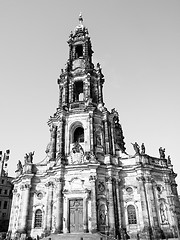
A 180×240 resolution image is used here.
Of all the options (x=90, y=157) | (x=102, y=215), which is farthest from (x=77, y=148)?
(x=102, y=215)

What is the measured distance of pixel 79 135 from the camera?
30.1 metres

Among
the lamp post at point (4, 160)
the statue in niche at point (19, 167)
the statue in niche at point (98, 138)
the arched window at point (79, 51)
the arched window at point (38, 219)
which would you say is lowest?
the arched window at point (38, 219)

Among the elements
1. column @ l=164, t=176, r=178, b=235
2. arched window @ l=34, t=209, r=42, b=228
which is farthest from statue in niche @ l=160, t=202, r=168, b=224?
arched window @ l=34, t=209, r=42, b=228

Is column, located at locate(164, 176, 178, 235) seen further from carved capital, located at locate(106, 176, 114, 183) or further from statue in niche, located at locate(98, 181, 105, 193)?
statue in niche, located at locate(98, 181, 105, 193)

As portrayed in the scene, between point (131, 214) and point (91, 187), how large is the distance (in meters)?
5.24

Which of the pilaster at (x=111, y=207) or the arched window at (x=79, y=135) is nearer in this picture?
the pilaster at (x=111, y=207)

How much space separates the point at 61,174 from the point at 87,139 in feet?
16.8

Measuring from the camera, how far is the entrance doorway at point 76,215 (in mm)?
23516

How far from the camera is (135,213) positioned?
24812 millimetres

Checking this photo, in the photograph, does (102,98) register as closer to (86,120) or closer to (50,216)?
(86,120)

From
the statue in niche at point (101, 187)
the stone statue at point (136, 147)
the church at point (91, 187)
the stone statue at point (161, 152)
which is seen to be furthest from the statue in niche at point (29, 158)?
the stone statue at point (161, 152)

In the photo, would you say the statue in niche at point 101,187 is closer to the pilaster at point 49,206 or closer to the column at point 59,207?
the column at point 59,207

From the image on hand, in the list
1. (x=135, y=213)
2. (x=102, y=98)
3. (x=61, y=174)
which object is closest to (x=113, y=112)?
(x=102, y=98)

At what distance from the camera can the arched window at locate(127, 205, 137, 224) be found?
24625 mm
